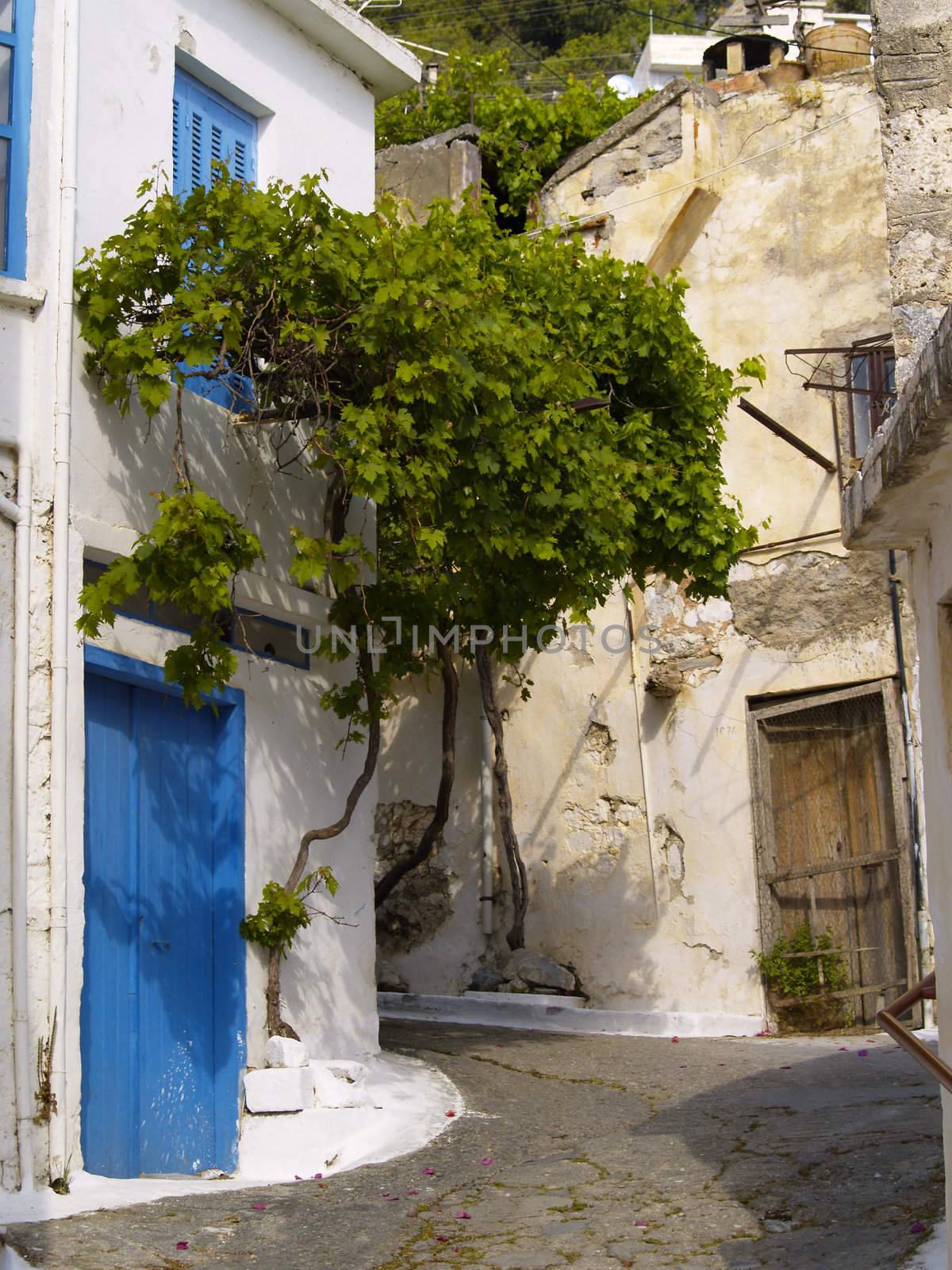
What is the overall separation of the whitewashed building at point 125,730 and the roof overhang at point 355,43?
0.10 meters

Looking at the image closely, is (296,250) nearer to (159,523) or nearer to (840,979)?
(159,523)

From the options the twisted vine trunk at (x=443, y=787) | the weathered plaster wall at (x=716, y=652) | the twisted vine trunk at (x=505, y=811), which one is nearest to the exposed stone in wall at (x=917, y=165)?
the weathered plaster wall at (x=716, y=652)

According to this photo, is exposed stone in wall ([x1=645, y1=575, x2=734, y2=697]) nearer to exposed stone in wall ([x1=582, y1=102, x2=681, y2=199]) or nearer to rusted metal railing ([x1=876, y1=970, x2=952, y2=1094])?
exposed stone in wall ([x1=582, y1=102, x2=681, y2=199])

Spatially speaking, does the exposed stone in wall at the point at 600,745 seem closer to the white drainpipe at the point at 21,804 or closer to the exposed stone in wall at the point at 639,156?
the exposed stone in wall at the point at 639,156

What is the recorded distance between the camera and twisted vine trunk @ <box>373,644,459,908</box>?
11.5 metres

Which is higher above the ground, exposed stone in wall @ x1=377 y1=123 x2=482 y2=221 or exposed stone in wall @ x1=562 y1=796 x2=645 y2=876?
exposed stone in wall @ x1=377 y1=123 x2=482 y2=221

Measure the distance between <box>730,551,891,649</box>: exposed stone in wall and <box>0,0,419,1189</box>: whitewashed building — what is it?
4219 mm

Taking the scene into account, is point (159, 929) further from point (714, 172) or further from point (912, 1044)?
point (714, 172)

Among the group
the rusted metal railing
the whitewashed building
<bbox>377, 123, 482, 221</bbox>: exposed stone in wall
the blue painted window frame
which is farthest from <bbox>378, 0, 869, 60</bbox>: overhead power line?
the rusted metal railing

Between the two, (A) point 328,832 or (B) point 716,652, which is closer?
(A) point 328,832

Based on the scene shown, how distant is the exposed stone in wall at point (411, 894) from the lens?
12.9 m

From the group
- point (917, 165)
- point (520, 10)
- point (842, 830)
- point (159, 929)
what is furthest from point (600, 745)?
point (520, 10)

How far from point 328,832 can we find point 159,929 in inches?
49.6

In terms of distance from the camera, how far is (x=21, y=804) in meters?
6.42
